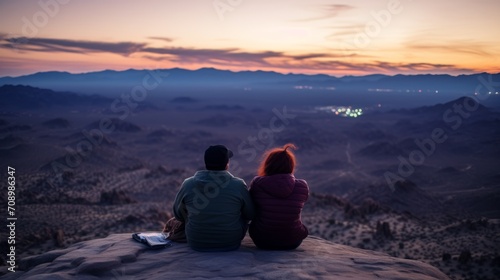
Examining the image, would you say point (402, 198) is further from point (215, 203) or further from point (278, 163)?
point (215, 203)

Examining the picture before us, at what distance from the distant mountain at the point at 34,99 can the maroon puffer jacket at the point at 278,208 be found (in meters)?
92.0

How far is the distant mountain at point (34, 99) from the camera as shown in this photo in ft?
274

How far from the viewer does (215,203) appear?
439cm

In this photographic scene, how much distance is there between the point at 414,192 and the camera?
24156mm

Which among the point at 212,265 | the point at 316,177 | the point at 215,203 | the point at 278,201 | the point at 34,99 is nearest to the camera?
the point at 212,265

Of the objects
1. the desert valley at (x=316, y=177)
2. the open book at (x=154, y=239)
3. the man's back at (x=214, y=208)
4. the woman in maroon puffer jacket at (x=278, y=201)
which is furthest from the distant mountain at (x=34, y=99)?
the woman in maroon puffer jacket at (x=278, y=201)

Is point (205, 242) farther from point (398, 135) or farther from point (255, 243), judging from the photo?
point (398, 135)

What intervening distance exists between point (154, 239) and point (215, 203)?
1335 millimetres

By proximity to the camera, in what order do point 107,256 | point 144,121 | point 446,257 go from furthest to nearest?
point 144,121 → point 446,257 → point 107,256

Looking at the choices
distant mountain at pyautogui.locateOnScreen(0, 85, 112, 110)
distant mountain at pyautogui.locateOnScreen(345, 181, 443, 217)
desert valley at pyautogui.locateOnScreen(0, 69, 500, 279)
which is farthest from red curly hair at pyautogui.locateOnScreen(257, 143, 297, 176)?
distant mountain at pyautogui.locateOnScreen(0, 85, 112, 110)

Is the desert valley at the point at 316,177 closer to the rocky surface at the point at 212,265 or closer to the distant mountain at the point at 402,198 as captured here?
the distant mountain at the point at 402,198

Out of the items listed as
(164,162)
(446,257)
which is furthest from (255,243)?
(164,162)

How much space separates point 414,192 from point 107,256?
931 inches

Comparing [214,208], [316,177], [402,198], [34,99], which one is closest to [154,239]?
[214,208]
